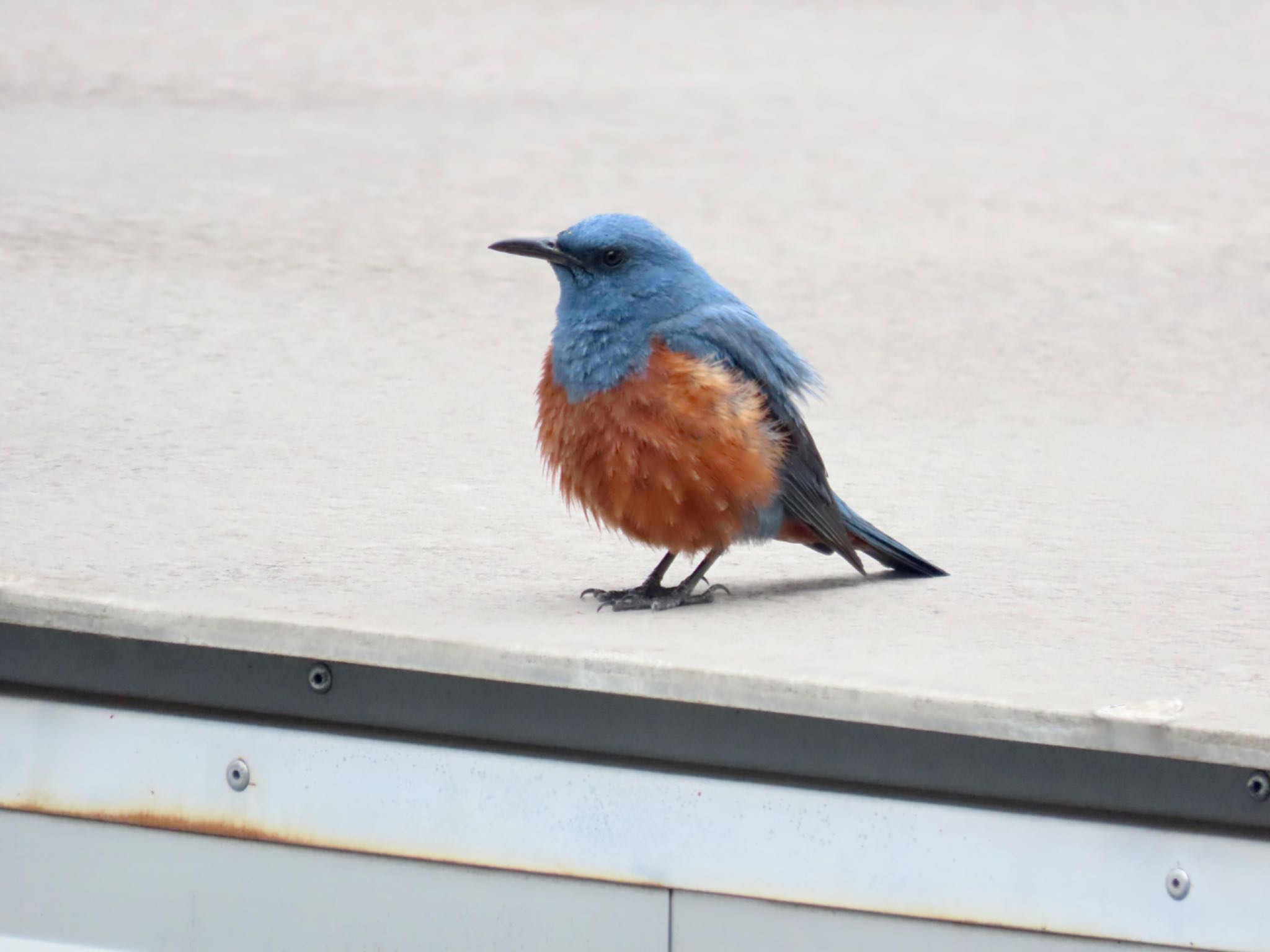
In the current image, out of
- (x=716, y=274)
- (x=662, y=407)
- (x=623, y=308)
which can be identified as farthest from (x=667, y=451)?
(x=716, y=274)

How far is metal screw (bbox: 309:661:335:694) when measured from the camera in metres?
2.96

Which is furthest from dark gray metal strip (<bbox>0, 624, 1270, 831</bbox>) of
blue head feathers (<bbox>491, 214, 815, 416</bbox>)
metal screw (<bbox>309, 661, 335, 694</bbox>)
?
blue head feathers (<bbox>491, 214, 815, 416</bbox>)

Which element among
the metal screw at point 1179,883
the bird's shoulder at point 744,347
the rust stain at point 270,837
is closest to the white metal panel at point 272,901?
the rust stain at point 270,837

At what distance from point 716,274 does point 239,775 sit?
14.3 feet

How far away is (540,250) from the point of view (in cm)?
333

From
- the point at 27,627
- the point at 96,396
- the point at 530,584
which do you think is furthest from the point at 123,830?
the point at 96,396

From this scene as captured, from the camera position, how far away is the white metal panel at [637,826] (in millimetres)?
2656

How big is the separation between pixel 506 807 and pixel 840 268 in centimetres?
464

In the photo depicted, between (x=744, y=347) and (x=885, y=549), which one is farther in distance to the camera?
(x=885, y=549)

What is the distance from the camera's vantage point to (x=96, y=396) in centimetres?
522

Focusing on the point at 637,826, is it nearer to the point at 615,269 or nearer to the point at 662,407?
the point at 662,407

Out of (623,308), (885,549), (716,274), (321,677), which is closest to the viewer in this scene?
(321,677)

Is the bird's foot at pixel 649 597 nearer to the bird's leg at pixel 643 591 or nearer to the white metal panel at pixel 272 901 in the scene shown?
the bird's leg at pixel 643 591

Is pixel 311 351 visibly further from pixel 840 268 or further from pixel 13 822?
pixel 13 822
